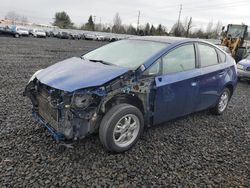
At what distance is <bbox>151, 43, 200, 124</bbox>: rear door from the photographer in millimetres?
3465

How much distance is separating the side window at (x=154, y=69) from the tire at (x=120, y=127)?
534 millimetres

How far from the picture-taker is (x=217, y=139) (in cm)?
395

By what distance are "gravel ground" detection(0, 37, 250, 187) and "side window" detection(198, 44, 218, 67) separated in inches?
46.9

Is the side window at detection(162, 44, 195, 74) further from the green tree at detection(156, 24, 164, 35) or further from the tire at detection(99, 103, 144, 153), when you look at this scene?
the green tree at detection(156, 24, 164, 35)

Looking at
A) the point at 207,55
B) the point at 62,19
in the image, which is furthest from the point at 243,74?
the point at 62,19

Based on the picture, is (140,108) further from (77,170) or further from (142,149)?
(77,170)

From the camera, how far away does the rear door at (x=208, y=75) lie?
4156 millimetres

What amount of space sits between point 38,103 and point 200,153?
8.32 feet

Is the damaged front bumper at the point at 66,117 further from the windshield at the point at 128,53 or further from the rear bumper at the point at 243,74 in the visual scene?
the rear bumper at the point at 243,74

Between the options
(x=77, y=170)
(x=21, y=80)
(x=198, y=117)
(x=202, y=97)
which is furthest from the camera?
(x=21, y=80)

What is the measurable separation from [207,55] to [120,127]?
2.33 metres

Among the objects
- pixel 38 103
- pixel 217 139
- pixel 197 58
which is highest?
pixel 197 58

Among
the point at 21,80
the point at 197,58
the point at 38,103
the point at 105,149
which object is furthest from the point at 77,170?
the point at 21,80

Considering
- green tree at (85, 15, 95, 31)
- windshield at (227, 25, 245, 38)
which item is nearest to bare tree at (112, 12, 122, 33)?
green tree at (85, 15, 95, 31)
